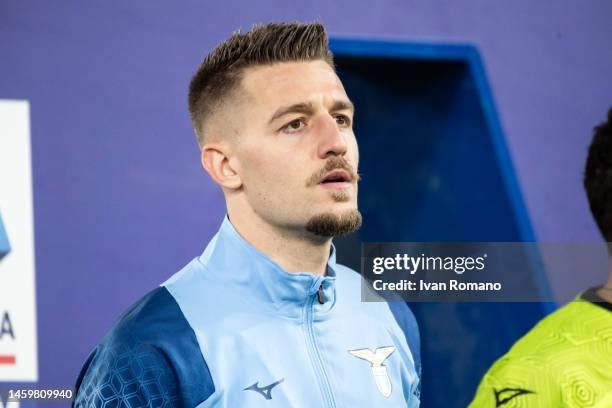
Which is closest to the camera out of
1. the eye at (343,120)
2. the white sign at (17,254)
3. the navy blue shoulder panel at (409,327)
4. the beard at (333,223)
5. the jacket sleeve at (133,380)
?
the jacket sleeve at (133,380)

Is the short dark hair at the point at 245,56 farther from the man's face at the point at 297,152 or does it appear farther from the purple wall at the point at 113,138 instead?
the purple wall at the point at 113,138

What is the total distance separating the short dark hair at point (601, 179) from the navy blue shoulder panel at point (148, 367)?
65 cm

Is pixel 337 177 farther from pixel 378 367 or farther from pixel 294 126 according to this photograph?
pixel 378 367

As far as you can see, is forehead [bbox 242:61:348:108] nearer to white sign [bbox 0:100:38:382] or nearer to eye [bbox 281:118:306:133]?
eye [bbox 281:118:306:133]

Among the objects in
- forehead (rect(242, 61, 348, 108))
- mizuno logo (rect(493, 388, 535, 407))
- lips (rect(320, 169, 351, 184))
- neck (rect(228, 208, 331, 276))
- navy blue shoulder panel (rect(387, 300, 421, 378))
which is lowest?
mizuno logo (rect(493, 388, 535, 407))

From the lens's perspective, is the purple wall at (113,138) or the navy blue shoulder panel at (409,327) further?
the purple wall at (113,138)

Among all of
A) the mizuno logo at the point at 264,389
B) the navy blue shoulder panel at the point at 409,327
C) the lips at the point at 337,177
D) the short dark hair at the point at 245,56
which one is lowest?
the mizuno logo at the point at 264,389

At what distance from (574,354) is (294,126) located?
21.0 inches

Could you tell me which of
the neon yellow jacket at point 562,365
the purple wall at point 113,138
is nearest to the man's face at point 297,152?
the neon yellow jacket at point 562,365

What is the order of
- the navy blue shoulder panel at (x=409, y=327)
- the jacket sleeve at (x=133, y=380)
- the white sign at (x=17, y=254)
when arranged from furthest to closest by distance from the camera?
the white sign at (x=17, y=254), the navy blue shoulder panel at (x=409, y=327), the jacket sleeve at (x=133, y=380)

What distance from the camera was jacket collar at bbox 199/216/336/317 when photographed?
64.6 inches

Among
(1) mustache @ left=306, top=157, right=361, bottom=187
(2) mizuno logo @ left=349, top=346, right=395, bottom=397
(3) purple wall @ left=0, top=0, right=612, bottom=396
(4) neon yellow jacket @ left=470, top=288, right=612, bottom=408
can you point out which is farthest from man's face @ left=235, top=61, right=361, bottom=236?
(3) purple wall @ left=0, top=0, right=612, bottom=396

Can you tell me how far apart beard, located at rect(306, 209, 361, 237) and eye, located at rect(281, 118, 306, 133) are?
0.14m

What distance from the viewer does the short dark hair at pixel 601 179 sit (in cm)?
170
